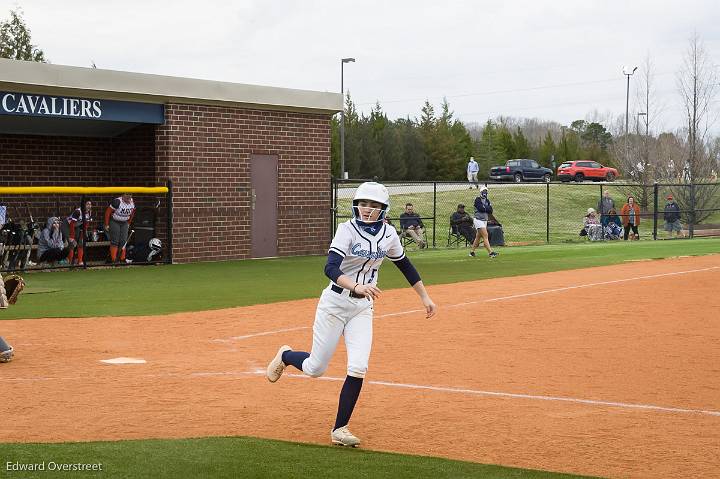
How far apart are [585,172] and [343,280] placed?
58314 mm

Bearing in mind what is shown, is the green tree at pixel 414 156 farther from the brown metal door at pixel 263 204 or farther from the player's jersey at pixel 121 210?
the player's jersey at pixel 121 210

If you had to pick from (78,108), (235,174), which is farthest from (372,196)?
(235,174)

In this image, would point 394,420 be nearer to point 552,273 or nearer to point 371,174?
point 552,273

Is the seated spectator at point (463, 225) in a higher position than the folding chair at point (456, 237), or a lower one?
higher

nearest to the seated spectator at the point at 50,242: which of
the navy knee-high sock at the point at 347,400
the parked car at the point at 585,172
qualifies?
the navy knee-high sock at the point at 347,400

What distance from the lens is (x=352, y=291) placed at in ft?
24.2

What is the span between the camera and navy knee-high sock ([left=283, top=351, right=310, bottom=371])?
27.0ft

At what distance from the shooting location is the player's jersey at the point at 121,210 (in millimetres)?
23859

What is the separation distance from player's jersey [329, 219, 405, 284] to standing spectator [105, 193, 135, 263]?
17020 mm

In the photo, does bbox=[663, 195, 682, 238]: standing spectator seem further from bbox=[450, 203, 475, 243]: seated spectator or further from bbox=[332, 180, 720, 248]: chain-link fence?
bbox=[450, 203, 475, 243]: seated spectator

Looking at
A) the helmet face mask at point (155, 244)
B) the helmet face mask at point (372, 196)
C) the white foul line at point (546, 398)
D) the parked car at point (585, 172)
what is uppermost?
the parked car at point (585, 172)

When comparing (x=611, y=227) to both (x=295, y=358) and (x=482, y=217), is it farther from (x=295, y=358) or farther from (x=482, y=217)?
(x=295, y=358)

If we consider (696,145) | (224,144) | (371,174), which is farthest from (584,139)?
(224,144)

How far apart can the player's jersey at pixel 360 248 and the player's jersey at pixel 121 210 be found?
1699 cm
